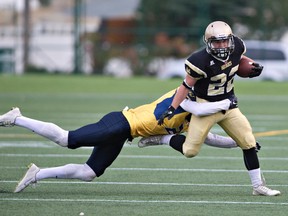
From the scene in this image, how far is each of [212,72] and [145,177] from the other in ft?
5.77

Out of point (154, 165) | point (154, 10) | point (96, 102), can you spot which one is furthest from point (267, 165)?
point (154, 10)

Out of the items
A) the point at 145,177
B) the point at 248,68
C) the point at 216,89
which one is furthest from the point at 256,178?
the point at 145,177

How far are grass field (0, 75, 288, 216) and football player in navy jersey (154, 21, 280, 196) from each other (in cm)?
41

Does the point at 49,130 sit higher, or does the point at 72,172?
the point at 49,130

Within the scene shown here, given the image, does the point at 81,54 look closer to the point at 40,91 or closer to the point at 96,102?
the point at 40,91

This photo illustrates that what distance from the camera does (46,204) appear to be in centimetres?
761

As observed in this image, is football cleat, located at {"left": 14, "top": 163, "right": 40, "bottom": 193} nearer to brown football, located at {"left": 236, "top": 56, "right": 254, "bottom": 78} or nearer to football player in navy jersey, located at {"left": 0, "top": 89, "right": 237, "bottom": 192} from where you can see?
football player in navy jersey, located at {"left": 0, "top": 89, "right": 237, "bottom": 192}

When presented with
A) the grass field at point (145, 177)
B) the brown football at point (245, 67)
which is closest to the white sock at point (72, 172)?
the grass field at point (145, 177)

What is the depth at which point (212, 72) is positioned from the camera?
26.2ft

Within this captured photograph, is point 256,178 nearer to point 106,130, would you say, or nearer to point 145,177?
point 106,130

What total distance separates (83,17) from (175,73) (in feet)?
10.7

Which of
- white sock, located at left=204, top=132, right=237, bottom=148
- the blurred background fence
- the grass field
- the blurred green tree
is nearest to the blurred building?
the blurred background fence

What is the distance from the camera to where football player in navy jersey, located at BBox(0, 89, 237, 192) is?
26.4ft

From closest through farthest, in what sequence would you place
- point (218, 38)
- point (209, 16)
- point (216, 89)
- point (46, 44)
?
point (218, 38)
point (216, 89)
point (209, 16)
point (46, 44)
